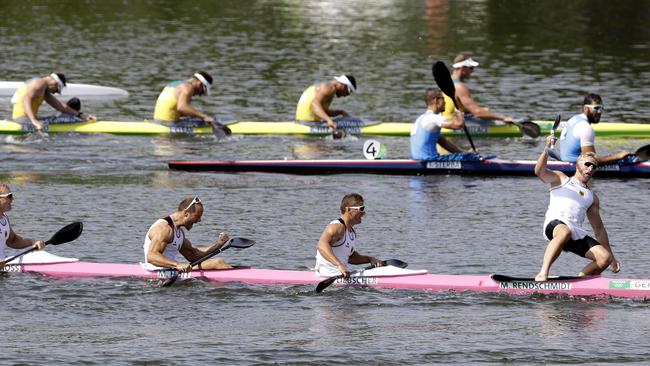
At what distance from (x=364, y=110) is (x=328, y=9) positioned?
19847mm

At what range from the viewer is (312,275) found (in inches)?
741

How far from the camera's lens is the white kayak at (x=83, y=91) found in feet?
118

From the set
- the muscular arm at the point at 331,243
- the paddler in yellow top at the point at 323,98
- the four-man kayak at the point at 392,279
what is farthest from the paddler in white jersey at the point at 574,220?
the paddler in yellow top at the point at 323,98

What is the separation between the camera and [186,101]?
3058 centimetres

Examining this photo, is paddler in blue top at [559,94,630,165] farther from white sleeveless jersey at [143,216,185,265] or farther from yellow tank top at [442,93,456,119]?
white sleeveless jersey at [143,216,185,265]

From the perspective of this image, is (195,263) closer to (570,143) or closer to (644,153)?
(570,143)

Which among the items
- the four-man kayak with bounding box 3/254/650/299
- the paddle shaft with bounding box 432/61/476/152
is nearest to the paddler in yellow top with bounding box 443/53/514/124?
the paddle shaft with bounding box 432/61/476/152

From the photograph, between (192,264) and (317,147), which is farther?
(317,147)

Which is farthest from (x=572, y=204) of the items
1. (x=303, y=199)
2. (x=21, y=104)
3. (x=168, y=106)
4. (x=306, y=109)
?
(x=21, y=104)

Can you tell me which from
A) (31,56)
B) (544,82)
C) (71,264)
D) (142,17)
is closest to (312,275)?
(71,264)

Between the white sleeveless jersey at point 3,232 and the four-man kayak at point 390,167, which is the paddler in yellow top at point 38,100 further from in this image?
the white sleeveless jersey at point 3,232

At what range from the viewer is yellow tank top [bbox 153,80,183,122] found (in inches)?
1214

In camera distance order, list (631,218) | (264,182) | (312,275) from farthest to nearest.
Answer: (264,182) → (631,218) → (312,275)

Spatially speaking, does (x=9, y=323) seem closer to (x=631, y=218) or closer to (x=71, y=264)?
(x=71, y=264)
